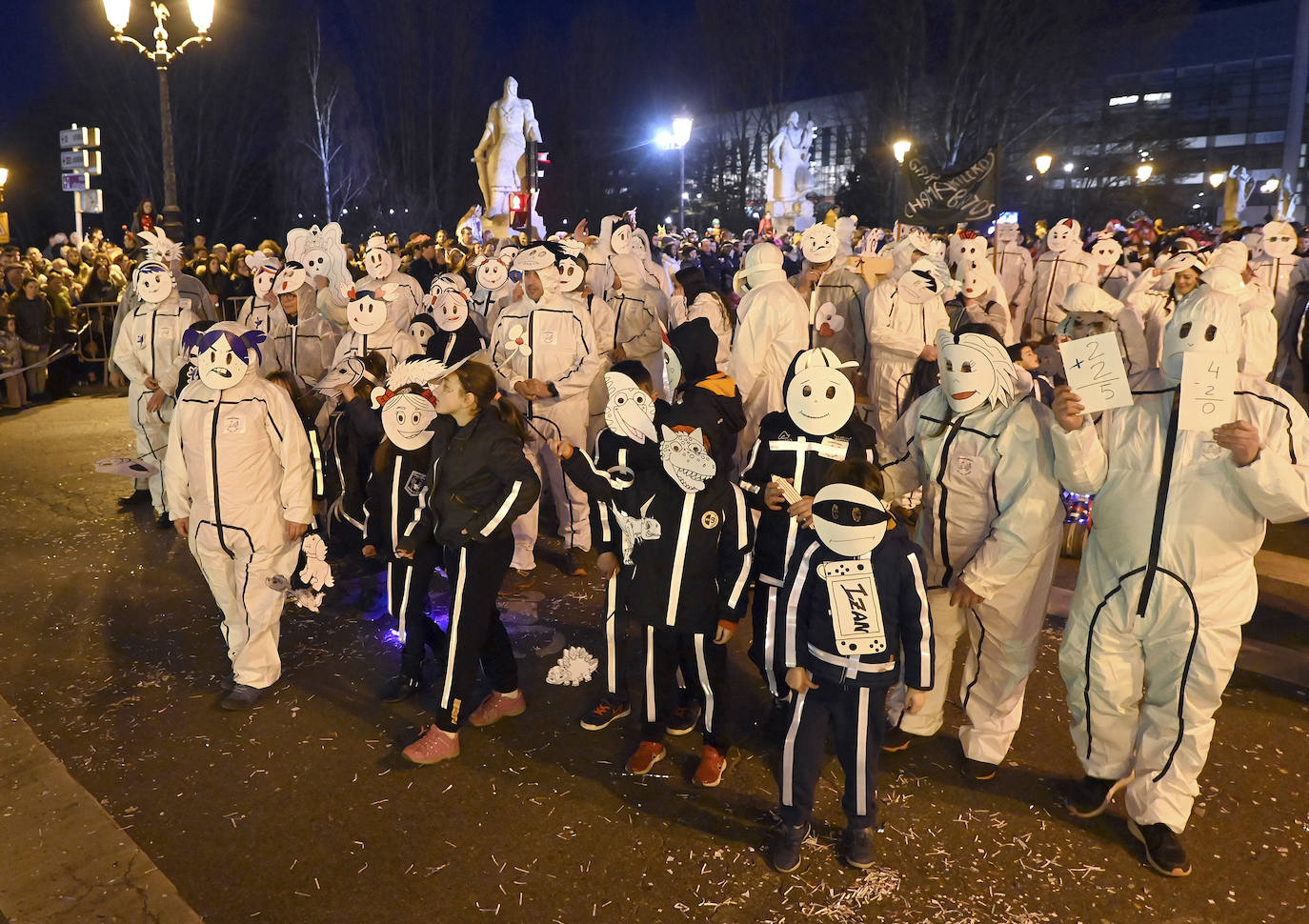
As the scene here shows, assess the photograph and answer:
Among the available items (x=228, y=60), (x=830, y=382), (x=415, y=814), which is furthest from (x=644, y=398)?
(x=228, y=60)

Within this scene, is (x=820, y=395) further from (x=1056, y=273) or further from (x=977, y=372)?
(x=1056, y=273)

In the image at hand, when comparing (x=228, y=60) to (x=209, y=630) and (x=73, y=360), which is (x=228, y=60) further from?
(x=209, y=630)

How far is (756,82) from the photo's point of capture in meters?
40.7

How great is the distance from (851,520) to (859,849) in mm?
1257

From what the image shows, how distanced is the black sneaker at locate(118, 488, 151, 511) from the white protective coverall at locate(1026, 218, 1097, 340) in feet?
28.5

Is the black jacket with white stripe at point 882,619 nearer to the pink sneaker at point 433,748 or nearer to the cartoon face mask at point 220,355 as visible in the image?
the pink sneaker at point 433,748

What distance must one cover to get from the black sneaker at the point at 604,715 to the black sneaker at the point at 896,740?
4.05ft

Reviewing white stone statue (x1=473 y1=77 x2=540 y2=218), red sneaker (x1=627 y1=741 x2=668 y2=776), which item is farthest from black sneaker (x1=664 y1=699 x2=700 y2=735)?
white stone statue (x1=473 y1=77 x2=540 y2=218)

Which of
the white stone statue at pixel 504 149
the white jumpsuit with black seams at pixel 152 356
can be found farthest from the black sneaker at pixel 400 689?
the white stone statue at pixel 504 149

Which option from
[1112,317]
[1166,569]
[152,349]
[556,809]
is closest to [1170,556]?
[1166,569]

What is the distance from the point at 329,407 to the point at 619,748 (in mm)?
3814

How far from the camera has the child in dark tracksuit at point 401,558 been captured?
510cm

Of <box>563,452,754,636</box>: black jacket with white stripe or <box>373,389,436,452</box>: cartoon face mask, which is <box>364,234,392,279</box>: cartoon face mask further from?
<box>563,452,754,636</box>: black jacket with white stripe

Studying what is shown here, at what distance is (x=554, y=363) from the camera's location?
750 centimetres
